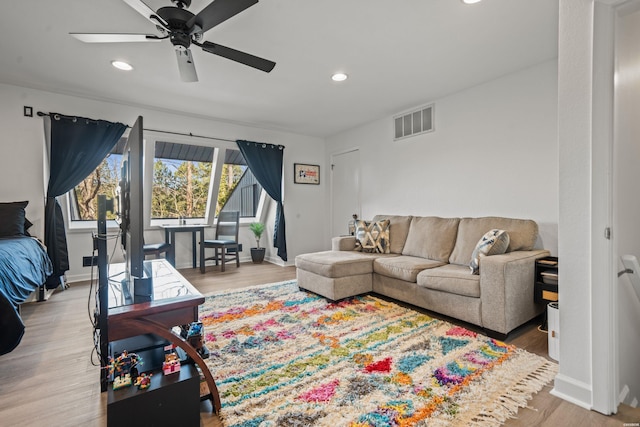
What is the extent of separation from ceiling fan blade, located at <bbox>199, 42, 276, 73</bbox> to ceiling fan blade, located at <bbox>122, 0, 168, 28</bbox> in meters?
0.27

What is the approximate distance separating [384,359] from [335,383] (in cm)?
43

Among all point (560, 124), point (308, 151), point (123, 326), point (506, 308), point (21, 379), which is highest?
point (308, 151)

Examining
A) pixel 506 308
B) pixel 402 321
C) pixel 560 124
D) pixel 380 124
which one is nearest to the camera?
pixel 560 124

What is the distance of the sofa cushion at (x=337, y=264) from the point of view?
9.87 feet

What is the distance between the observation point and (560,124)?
161 centimetres

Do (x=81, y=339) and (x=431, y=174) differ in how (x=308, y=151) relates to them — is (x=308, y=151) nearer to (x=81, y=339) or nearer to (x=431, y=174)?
(x=431, y=174)

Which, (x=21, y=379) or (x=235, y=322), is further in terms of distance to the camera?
(x=235, y=322)

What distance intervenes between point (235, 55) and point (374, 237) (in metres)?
2.51

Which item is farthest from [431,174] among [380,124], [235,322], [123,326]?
[123,326]

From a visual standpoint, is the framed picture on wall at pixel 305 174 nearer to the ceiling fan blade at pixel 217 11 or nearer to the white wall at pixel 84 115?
the white wall at pixel 84 115

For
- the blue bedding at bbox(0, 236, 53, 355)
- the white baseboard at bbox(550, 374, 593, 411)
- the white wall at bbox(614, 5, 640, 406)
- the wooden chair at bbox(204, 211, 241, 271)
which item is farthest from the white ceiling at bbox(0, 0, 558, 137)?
the white baseboard at bbox(550, 374, 593, 411)

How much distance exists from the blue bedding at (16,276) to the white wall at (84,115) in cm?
68

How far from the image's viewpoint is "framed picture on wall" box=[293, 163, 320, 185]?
17.9 ft

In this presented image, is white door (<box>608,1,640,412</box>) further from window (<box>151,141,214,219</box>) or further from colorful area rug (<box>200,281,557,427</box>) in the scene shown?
window (<box>151,141,214,219</box>)
